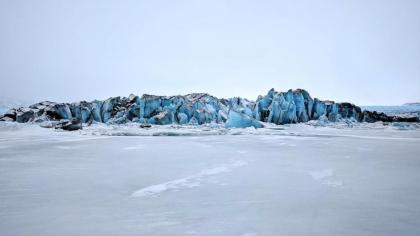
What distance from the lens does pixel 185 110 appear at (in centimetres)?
2859

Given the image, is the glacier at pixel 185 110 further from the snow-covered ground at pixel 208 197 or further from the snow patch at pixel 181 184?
the snow patch at pixel 181 184

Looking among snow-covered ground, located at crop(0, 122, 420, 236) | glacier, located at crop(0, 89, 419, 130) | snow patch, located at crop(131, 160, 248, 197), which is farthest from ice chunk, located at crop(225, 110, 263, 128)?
snow patch, located at crop(131, 160, 248, 197)

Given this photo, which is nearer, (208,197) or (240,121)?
(208,197)

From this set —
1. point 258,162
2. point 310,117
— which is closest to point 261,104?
point 310,117

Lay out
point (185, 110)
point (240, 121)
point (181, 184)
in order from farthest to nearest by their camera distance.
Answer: point (185, 110), point (240, 121), point (181, 184)

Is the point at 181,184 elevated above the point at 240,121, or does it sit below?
below

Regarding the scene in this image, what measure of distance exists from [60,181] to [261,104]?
2598 centimetres

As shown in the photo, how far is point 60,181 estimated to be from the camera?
13.8 feet

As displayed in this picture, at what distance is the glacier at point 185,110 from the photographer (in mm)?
27188

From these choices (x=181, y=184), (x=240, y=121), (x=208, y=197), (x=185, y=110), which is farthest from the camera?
(x=185, y=110)

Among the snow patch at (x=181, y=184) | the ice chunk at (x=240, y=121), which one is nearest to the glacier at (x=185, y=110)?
the ice chunk at (x=240, y=121)

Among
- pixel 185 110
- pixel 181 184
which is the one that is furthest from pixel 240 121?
pixel 181 184

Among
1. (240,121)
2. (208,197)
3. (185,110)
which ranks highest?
(185,110)

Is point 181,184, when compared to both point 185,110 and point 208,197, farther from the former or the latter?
point 185,110
